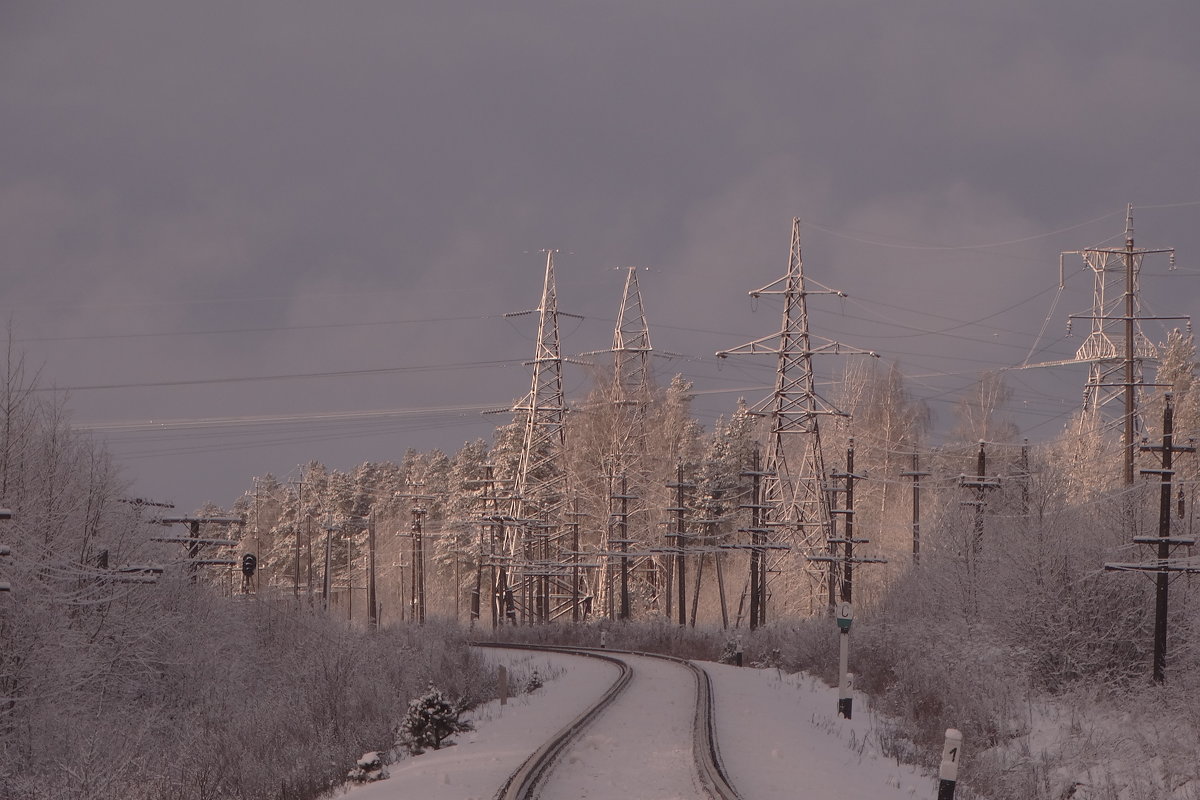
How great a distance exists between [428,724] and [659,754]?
413 centimetres

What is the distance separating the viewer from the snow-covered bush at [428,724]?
1779 cm

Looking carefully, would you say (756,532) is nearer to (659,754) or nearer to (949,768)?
(659,754)

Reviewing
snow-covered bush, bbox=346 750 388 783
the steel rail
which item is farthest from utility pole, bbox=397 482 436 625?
snow-covered bush, bbox=346 750 388 783

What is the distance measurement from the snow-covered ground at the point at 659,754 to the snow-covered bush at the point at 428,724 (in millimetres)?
352

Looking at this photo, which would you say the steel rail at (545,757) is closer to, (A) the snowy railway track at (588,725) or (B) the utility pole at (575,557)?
(A) the snowy railway track at (588,725)

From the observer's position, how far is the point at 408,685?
24406 millimetres

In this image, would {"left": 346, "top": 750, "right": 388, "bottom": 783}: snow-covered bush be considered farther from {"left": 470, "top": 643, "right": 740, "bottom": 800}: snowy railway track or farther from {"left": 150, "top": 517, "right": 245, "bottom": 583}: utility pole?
{"left": 150, "top": 517, "right": 245, "bottom": 583}: utility pole

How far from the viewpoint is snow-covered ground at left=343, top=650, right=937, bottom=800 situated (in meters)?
13.7

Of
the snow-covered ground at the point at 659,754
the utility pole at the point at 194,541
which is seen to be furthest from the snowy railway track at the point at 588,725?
the utility pole at the point at 194,541

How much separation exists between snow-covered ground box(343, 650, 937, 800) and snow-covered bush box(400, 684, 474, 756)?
352mm

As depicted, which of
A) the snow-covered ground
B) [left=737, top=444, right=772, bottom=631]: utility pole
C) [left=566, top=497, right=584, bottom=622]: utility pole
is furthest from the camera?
[left=566, top=497, right=584, bottom=622]: utility pole

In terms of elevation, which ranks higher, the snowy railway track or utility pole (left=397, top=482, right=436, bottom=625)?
the snowy railway track

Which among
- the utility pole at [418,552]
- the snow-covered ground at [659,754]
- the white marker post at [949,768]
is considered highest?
the white marker post at [949,768]

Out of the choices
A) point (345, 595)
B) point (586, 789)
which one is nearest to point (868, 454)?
point (586, 789)
